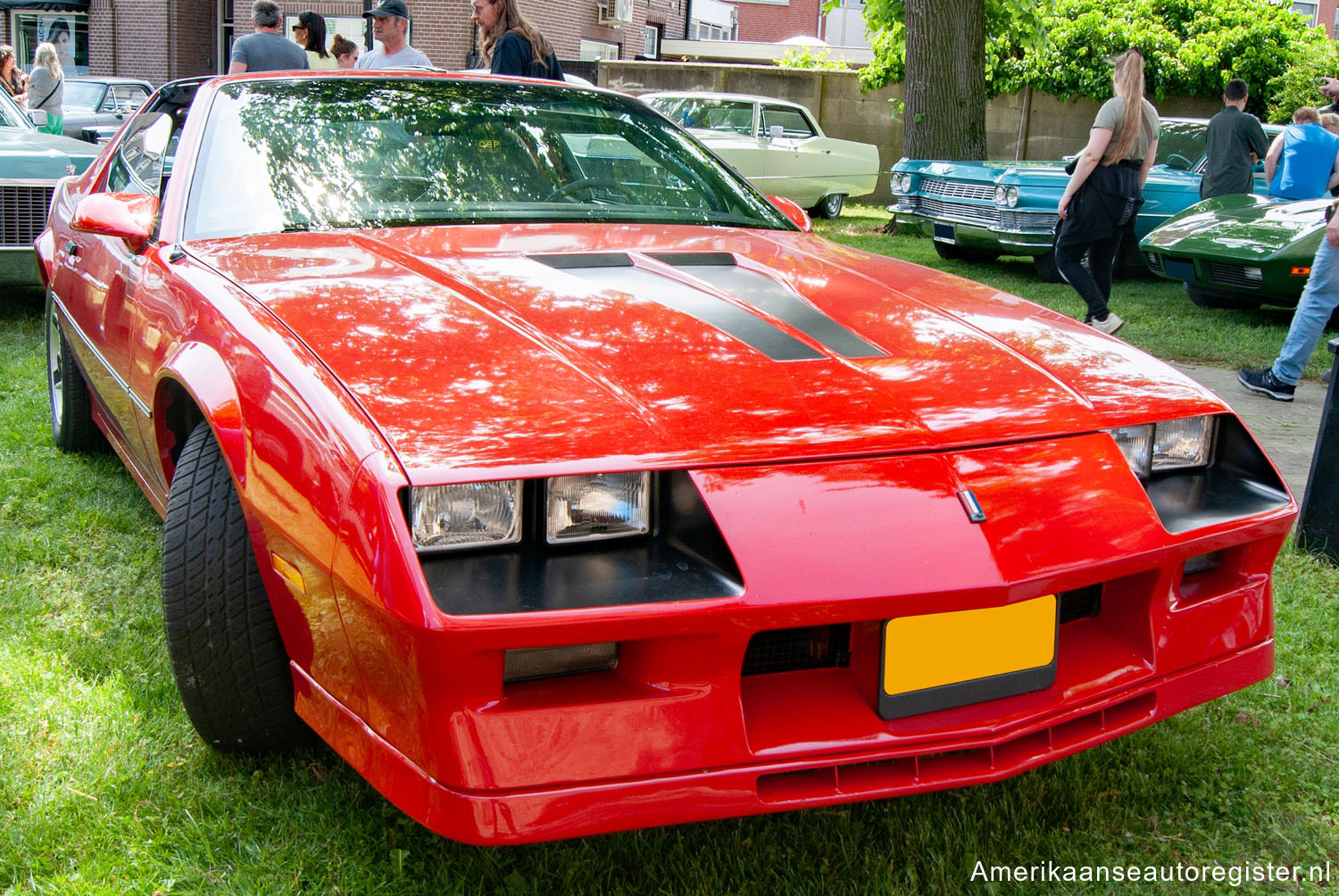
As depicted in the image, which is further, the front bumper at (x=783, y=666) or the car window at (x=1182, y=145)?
the car window at (x=1182, y=145)

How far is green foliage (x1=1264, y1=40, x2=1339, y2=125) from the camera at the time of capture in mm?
14242

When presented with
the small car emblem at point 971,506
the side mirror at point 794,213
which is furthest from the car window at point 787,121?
the small car emblem at point 971,506

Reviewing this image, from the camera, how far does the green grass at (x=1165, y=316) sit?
6.81 meters

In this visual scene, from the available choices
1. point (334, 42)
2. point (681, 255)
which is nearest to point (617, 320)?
point (681, 255)

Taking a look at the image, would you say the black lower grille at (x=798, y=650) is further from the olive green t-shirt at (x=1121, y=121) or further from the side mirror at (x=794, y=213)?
the olive green t-shirt at (x=1121, y=121)

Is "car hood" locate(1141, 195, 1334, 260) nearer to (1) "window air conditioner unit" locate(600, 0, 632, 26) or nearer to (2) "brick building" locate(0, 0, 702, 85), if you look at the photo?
(2) "brick building" locate(0, 0, 702, 85)

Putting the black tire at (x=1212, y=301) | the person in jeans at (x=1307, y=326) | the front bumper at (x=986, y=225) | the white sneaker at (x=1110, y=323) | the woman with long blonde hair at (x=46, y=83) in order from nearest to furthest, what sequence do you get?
the person in jeans at (x=1307, y=326), the white sneaker at (x=1110, y=323), the black tire at (x=1212, y=301), the front bumper at (x=986, y=225), the woman with long blonde hair at (x=46, y=83)

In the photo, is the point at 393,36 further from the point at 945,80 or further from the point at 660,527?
the point at 945,80

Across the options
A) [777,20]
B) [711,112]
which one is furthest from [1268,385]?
[777,20]

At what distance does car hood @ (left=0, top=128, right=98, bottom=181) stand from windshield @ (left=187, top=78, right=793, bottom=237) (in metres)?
3.70

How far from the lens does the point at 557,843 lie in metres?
1.99

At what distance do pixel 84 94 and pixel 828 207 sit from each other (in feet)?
33.7

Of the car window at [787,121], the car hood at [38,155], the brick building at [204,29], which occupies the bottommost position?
the car hood at [38,155]

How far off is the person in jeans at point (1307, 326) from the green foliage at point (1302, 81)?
10.3 m
